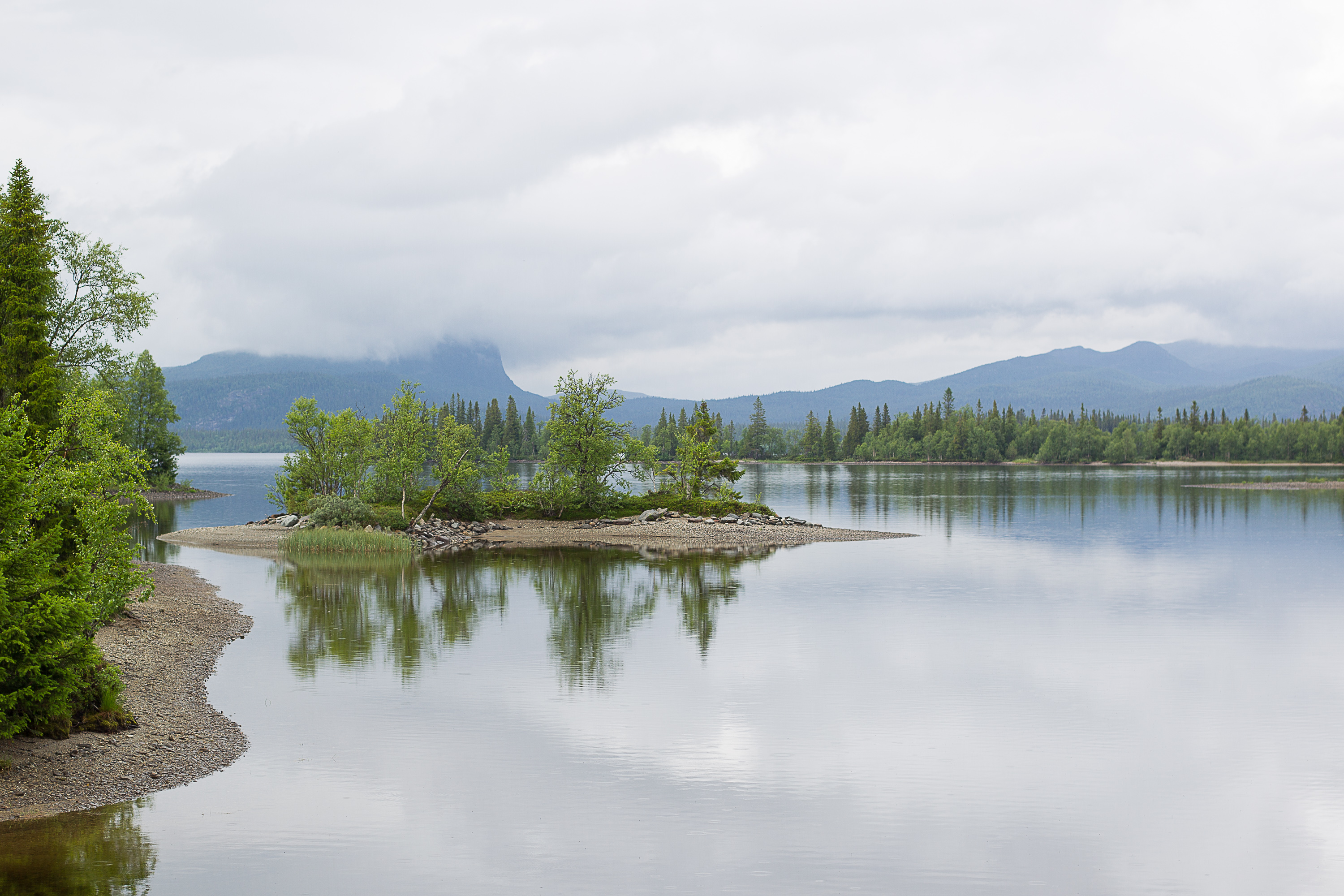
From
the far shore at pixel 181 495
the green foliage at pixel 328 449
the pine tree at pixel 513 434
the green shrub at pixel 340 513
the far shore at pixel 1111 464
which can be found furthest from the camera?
the pine tree at pixel 513 434

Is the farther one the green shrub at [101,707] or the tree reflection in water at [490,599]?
the tree reflection in water at [490,599]

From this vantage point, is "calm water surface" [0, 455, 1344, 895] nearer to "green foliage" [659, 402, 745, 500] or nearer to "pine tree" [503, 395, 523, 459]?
"green foliage" [659, 402, 745, 500]

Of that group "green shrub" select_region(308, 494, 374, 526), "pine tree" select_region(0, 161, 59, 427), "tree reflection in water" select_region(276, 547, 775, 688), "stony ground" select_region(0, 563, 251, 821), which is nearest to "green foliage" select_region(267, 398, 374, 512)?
"green shrub" select_region(308, 494, 374, 526)

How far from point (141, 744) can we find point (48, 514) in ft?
14.3

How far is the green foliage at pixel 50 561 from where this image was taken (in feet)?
40.8

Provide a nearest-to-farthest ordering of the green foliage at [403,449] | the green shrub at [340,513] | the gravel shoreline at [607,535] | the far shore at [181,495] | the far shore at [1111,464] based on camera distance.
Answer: the green shrub at [340,513] < the gravel shoreline at [607,535] < the green foliage at [403,449] < the far shore at [181,495] < the far shore at [1111,464]

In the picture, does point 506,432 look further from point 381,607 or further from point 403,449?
point 381,607

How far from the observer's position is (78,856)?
10.9m

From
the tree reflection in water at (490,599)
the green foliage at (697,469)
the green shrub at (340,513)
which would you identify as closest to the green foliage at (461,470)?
the green shrub at (340,513)

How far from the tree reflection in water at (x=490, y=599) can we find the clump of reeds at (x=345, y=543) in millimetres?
1043

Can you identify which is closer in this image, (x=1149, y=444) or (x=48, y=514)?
(x=48, y=514)

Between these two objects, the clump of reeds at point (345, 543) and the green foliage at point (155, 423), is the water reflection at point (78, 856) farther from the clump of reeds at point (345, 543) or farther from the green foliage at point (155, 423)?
the green foliage at point (155, 423)

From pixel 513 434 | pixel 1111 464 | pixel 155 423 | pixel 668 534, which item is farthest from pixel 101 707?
pixel 1111 464

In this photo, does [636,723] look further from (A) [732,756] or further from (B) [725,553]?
(B) [725,553]
